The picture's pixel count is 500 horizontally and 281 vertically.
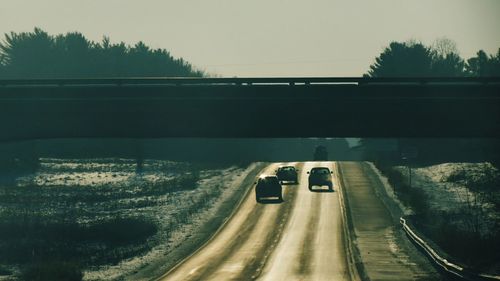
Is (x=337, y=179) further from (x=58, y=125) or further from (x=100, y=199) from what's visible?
(x=58, y=125)

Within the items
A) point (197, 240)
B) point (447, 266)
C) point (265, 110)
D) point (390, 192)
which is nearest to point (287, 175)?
point (390, 192)

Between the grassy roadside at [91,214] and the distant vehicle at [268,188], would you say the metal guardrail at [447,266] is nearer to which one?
the grassy roadside at [91,214]

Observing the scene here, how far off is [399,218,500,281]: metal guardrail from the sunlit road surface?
3869 mm

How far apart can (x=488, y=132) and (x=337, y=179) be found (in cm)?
4974

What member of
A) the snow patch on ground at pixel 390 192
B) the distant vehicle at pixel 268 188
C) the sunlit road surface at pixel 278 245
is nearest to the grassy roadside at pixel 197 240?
the sunlit road surface at pixel 278 245

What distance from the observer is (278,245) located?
5625 cm

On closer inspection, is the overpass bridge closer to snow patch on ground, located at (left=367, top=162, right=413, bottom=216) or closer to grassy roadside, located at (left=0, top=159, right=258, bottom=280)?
grassy roadside, located at (left=0, top=159, right=258, bottom=280)

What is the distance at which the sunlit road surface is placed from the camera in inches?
1783

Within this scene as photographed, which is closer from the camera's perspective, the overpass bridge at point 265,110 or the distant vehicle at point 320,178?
the overpass bridge at point 265,110

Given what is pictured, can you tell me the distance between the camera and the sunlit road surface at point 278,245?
45281mm

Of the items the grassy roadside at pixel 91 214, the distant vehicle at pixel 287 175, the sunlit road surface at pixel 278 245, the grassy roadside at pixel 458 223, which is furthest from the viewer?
the distant vehicle at pixel 287 175

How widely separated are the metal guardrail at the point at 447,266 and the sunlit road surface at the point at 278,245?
3869mm

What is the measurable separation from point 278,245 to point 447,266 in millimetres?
18660

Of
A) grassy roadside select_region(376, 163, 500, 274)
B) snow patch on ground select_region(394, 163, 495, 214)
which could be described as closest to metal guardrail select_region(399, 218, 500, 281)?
grassy roadside select_region(376, 163, 500, 274)
